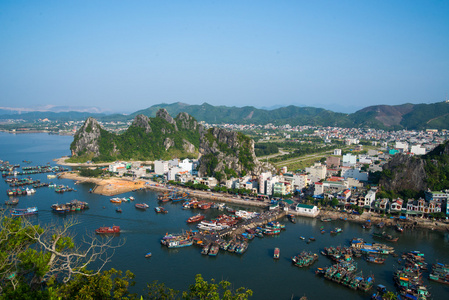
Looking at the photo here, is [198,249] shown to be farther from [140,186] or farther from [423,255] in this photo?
[140,186]

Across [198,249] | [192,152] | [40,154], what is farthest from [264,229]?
[40,154]

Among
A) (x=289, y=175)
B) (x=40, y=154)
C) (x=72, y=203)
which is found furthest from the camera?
(x=40, y=154)

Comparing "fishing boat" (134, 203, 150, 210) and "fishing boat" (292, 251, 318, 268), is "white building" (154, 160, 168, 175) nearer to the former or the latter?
"fishing boat" (134, 203, 150, 210)

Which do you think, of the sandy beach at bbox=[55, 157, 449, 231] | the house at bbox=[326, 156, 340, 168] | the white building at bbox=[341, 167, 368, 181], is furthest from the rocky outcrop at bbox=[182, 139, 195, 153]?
A: the white building at bbox=[341, 167, 368, 181]

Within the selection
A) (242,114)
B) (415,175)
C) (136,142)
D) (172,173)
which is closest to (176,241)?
(172,173)

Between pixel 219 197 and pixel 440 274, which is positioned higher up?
pixel 440 274

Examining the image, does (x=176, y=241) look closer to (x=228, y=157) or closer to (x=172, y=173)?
(x=228, y=157)
